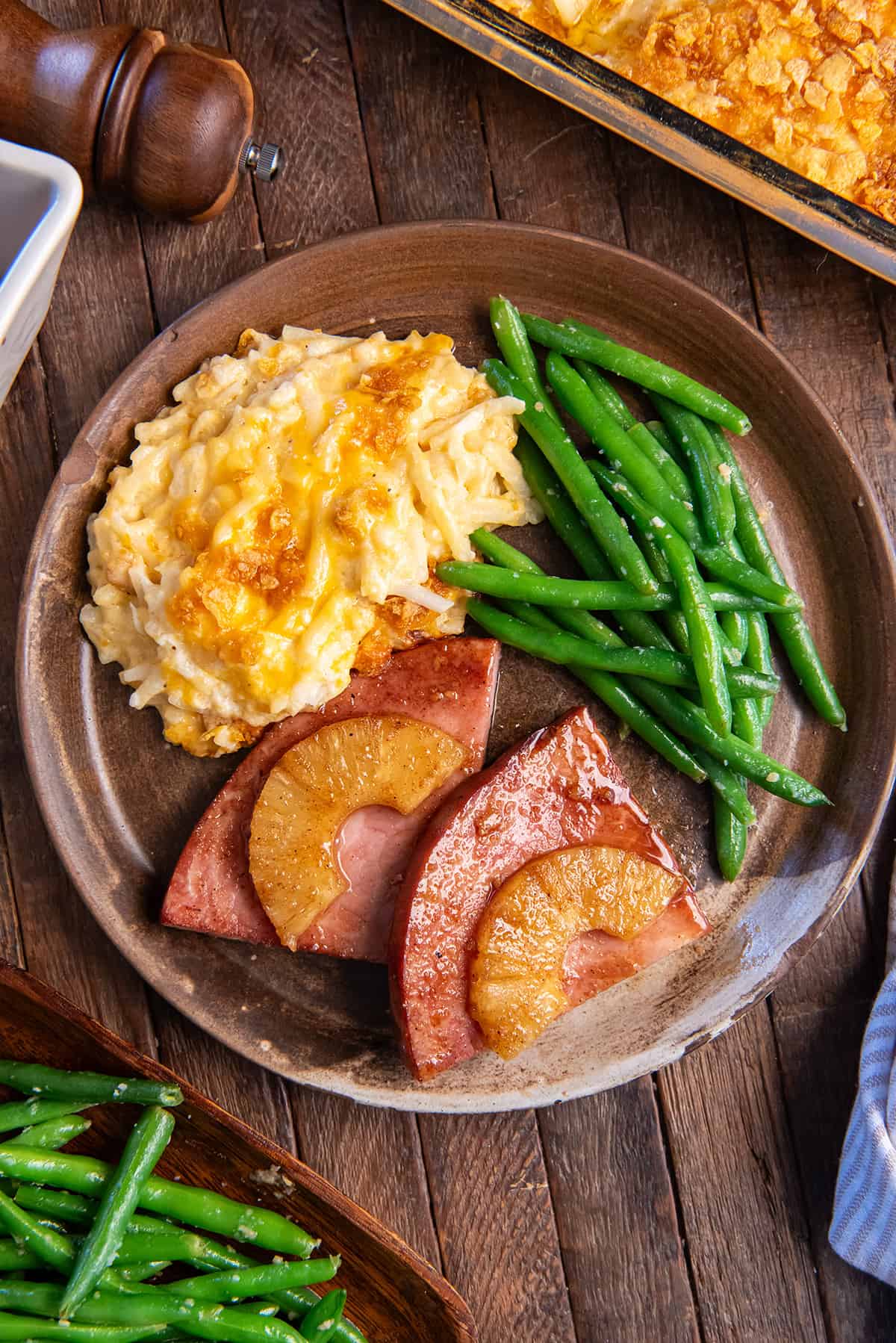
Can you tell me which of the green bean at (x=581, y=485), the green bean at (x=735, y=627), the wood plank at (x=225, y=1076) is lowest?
the wood plank at (x=225, y=1076)

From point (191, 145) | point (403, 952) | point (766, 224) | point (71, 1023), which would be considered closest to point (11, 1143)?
point (71, 1023)

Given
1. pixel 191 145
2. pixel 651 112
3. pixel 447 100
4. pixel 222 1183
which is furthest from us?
pixel 447 100

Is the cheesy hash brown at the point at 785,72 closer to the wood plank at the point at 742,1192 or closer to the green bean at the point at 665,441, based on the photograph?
the green bean at the point at 665,441

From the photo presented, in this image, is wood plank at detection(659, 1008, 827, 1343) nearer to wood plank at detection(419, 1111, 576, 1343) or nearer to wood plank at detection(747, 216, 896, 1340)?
wood plank at detection(747, 216, 896, 1340)

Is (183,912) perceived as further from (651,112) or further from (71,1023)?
(651,112)

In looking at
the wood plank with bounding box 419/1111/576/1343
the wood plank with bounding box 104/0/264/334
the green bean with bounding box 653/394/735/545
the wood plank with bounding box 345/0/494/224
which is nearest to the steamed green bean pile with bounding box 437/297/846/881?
the green bean with bounding box 653/394/735/545

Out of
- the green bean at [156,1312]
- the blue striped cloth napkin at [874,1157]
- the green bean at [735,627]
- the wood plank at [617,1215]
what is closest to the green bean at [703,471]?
the green bean at [735,627]
